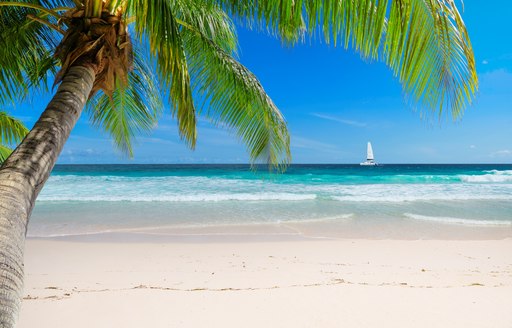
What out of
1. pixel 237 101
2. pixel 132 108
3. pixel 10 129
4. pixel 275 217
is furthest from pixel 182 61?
pixel 275 217

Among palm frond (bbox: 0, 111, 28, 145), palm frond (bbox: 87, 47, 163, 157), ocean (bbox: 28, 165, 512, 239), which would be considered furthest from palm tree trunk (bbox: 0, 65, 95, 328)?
palm frond (bbox: 0, 111, 28, 145)

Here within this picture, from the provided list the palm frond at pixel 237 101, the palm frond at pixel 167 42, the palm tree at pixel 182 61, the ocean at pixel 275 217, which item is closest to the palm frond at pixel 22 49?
the palm tree at pixel 182 61

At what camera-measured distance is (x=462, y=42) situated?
2.19 meters

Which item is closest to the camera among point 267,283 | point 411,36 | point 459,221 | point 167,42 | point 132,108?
point 411,36

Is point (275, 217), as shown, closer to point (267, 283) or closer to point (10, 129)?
point (267, 283)

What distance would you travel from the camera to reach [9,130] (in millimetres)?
6895

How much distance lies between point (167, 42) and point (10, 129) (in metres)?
5.57

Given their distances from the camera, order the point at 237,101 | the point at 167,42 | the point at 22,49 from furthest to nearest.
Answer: the point at 237,101 → the point at 22,49 → the point at 167,42

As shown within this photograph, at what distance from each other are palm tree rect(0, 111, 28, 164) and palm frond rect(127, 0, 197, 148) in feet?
14.4

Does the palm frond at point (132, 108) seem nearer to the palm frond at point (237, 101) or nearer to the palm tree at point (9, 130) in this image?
the palm frond at point (237, 101)

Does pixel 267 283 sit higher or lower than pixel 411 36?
lower

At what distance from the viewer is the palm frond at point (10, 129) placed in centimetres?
667

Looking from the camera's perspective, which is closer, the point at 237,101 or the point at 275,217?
the point at 237,101

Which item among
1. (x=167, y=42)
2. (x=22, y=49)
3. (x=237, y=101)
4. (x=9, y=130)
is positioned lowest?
(x=9, y=130)
